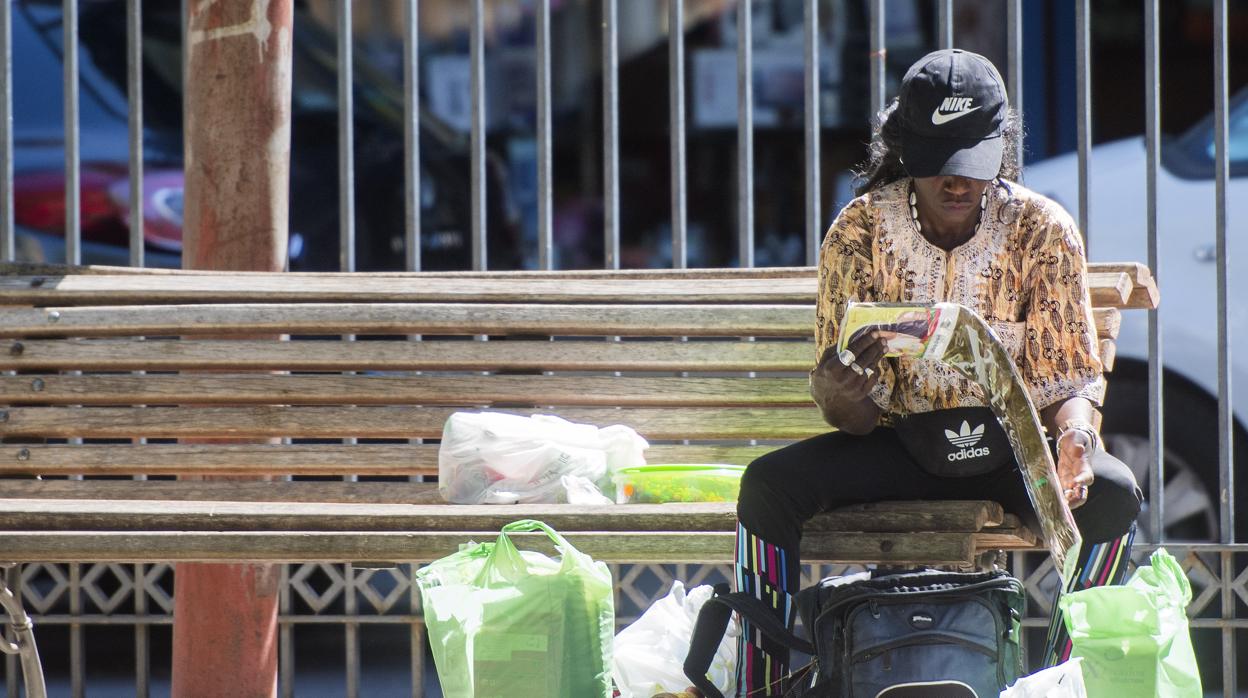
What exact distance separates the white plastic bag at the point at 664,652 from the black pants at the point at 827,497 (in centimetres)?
16

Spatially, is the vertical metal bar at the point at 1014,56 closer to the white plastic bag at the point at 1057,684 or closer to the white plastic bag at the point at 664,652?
the white plastic bag at the point at 664,652

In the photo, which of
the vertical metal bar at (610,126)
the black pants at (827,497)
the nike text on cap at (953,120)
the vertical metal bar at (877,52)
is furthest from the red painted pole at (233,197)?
the nike text on cap at (953,120)

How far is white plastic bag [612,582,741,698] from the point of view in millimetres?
3289

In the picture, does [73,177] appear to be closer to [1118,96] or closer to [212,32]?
[212,32]

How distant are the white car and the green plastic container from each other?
5.98 feet

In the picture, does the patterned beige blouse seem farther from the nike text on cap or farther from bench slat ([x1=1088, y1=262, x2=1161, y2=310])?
bench slat ([x1=1088, y1=262, x2=1161, y2=310])

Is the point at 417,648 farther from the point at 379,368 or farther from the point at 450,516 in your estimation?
the point at 450,516

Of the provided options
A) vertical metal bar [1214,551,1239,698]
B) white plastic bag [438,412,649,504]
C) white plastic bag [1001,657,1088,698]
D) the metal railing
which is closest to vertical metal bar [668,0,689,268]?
the metal railing

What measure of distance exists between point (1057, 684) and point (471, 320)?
1.61 m

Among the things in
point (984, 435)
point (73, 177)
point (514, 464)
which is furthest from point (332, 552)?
point (73, 177)

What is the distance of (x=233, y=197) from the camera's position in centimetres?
395

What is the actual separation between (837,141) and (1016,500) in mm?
4470

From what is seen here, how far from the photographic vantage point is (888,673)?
2906mm

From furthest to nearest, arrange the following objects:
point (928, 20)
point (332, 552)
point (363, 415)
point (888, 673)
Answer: point (928, 20) < point (363, 415) < point (332, 552) < point (888, 673)
